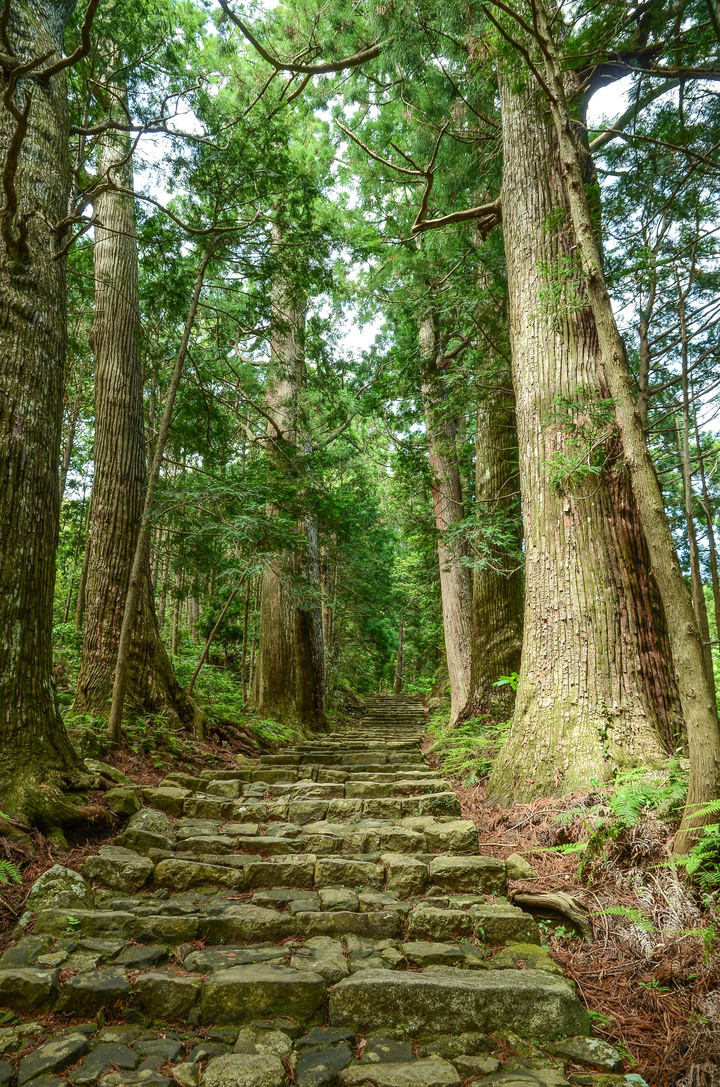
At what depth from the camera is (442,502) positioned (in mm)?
9641

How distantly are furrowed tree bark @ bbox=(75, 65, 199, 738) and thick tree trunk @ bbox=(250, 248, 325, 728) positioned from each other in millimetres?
2086

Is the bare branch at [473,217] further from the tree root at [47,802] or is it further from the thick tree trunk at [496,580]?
the tree root at [47,802]

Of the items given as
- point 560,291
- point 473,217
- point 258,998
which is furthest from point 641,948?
point 473,217

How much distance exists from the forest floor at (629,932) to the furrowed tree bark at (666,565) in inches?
11.7

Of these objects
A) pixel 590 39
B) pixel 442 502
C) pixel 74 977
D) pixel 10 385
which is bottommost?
pixel 74 977

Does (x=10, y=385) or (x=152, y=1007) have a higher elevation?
Result: (x=10, y=385)

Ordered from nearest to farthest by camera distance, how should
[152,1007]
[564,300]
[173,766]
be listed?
1. [152,1007]
2. [564,300]
3. [173,766]

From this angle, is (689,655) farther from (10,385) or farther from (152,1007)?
(10,385)

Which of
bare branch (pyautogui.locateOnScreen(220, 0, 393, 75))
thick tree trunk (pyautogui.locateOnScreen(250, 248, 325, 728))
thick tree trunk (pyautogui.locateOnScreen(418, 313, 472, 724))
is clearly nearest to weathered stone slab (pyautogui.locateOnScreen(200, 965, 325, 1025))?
thick tree trunk (pyautogui.locateOnScreen(250, 248, 325, 728))

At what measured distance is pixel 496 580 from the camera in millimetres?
7309

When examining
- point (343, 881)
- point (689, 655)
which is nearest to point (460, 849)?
point (343, 881)

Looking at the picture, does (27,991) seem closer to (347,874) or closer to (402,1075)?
(402,1075)

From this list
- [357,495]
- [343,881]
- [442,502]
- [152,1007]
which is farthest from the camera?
[357,495]

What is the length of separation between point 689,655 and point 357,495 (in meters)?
11.5
